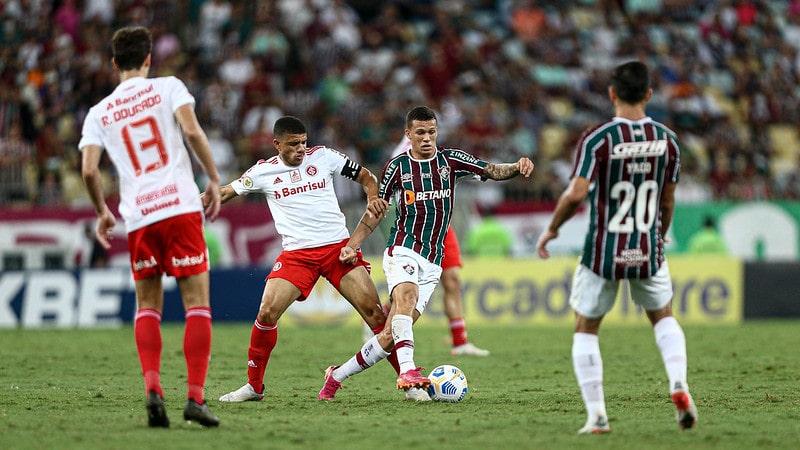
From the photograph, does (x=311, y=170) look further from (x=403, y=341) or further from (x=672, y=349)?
(x=672, y=349)

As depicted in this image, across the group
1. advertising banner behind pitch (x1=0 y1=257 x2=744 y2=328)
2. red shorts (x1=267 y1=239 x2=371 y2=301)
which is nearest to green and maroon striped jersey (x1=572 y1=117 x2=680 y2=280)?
red shorts (x1=267 y1=239 x2=371 y2=301)

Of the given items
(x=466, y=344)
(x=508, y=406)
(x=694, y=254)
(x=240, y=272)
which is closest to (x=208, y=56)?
(x=240, y=272)

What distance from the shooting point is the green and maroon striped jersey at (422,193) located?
10.2 metres

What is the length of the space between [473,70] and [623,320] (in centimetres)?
772

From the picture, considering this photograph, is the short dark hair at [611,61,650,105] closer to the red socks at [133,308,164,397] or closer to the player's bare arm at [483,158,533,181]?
the player's bare arm at [483,158,533,181]

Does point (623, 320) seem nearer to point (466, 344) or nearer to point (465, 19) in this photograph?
point (466, 344)

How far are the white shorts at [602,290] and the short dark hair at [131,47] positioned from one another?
3120 mm

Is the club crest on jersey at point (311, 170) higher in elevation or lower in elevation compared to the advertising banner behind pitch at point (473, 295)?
higher

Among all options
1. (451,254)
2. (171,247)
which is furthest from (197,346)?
(451,254)

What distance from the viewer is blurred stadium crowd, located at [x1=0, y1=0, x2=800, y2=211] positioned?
2214 centimetres

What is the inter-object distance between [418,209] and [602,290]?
10.0 feet

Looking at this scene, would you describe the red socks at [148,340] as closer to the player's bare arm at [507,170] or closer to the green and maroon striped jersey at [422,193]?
the green and maroon striped jersey at [422,193]

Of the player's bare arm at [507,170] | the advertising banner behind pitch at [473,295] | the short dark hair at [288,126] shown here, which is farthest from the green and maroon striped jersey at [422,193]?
the advertising banner behind pitch at [473,295]

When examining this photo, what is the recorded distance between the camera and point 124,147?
7734mm
